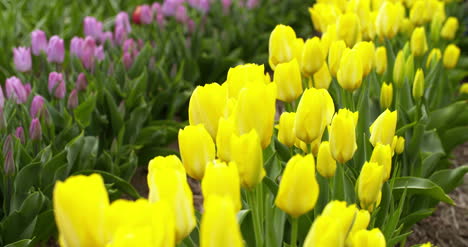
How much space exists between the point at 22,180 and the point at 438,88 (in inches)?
71.5

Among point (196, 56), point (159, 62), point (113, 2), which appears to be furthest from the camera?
point (113, 2)

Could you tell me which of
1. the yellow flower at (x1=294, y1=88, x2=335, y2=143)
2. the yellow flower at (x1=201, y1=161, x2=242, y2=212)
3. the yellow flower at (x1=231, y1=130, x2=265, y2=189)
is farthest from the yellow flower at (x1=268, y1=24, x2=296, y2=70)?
Result: the yellow flower at (x1=201, y1=161, x2=242, y2=212)

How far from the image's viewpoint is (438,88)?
2814mm

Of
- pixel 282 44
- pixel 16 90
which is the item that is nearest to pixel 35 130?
pixel 16 90

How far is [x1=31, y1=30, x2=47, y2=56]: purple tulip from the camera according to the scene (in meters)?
2.84

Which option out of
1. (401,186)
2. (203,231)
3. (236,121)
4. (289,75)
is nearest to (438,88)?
(401,186)

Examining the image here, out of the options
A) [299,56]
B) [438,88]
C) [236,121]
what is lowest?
[438,88]

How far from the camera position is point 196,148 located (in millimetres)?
1045

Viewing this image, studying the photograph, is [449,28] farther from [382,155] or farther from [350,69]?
[382,155]

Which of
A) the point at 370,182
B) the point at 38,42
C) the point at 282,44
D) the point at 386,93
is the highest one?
the point at 282,44

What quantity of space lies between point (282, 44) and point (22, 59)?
145cm

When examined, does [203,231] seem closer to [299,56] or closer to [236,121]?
[236,121]

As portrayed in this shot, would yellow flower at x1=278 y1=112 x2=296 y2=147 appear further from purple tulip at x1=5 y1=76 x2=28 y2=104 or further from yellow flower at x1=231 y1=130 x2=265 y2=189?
purple tulip at x1=5 y1=76 x2=28 y2=104

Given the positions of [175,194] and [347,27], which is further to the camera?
[347,27]
